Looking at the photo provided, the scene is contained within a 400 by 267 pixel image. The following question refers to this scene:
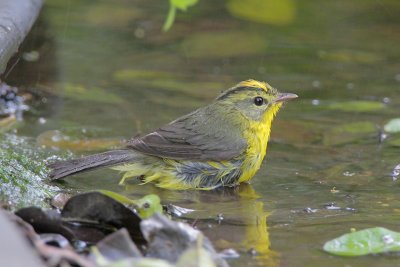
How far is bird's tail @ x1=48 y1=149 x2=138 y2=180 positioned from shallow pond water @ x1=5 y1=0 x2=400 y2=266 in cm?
10

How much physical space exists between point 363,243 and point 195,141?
246cm

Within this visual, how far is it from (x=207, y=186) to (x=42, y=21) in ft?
12.9

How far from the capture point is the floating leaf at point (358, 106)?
7.80 metres

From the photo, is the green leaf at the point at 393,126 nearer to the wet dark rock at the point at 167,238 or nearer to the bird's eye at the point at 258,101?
the bird's eye at the point at 258,101

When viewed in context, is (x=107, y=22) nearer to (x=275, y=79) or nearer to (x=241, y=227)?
(x=275, y=79)

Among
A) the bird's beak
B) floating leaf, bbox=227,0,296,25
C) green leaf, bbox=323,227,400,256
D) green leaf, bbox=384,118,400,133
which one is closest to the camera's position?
green leaf, bbox=323,227,400,256

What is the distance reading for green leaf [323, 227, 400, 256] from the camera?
158 inches

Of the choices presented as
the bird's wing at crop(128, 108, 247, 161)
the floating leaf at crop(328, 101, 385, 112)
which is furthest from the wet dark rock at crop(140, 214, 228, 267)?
the floating leaf at crop(328, 101, 385, 112)

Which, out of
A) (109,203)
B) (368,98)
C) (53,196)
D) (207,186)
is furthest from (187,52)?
(109,203)

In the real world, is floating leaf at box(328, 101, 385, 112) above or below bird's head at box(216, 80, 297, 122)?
below

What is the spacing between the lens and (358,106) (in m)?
7.87

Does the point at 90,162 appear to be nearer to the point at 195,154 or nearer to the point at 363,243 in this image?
the point at 195,154

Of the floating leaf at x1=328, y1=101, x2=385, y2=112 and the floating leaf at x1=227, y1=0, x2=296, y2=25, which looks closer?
the floating leaf at x1=328, y1=101, x2=385, y2=112

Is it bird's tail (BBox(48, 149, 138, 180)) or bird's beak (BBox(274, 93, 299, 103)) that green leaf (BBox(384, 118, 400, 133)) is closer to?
bird's beak (BBox(274, 93, 299, 103))
